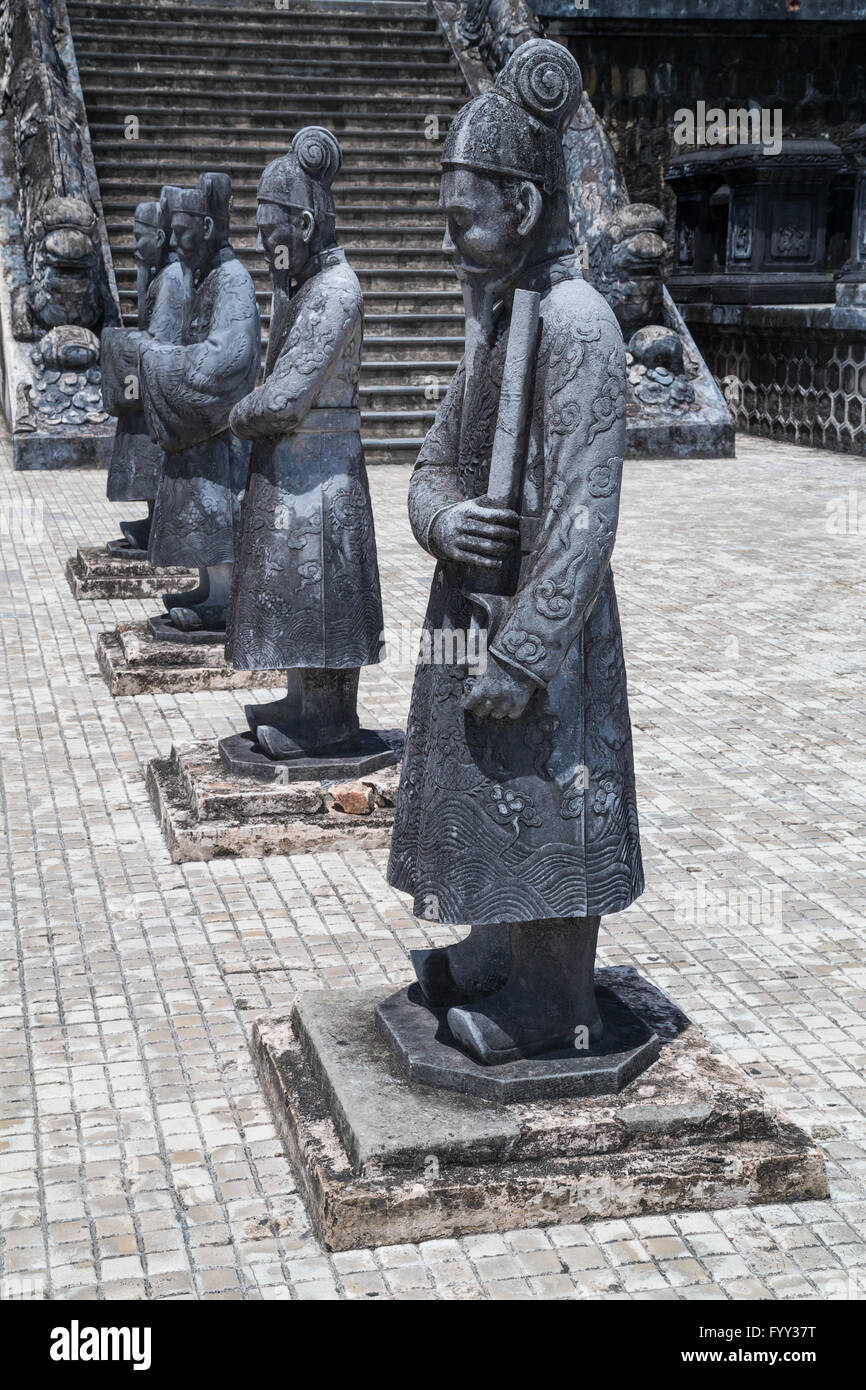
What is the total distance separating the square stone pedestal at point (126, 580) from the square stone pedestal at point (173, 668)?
1.38 meters

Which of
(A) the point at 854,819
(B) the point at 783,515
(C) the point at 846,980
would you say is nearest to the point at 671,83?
(B) the point at 783,515

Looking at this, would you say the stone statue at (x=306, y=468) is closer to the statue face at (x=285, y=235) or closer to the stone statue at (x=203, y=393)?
the statue face at (x=285, y=235)

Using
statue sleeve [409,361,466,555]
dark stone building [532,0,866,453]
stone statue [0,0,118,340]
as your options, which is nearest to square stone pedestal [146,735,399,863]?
statue sleeve [409,361,466,555]

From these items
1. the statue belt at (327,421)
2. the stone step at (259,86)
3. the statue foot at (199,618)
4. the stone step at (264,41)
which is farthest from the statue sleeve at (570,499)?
the stone step at (264,41)

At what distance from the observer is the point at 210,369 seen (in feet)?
20.2

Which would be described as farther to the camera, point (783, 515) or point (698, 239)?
point (698, 239)

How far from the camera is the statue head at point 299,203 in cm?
502

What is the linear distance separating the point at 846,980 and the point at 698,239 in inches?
576

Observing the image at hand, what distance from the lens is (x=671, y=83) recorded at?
18797 mm

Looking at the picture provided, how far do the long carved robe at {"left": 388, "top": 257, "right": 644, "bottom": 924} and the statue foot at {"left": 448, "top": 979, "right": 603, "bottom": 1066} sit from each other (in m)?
0.27

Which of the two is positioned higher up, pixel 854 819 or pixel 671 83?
pixel 671 83

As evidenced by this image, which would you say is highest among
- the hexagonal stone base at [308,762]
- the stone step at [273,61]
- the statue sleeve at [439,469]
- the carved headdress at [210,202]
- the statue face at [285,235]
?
the stone step at [273,61]

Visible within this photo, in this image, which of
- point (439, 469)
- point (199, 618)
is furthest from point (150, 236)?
point (439, 469)

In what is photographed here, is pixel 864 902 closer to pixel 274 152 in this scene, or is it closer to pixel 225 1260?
pixel 225 1260
